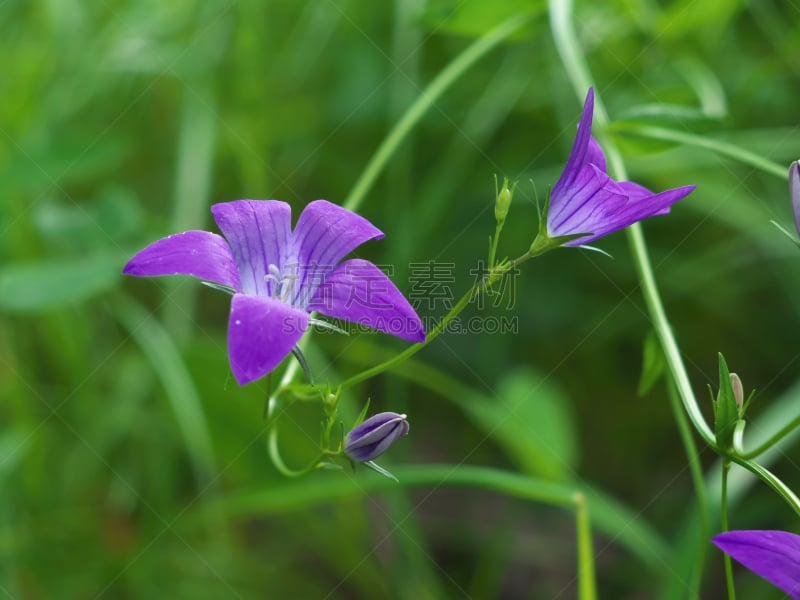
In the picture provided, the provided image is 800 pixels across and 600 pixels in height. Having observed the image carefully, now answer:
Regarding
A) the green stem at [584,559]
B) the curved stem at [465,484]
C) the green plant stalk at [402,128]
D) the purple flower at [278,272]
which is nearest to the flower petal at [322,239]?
the purple flower at [278,272]

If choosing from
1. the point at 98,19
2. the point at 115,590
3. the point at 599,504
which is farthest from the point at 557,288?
the point at 98,19

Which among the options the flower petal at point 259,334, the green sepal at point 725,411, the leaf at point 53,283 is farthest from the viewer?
the leaf at point 53,283

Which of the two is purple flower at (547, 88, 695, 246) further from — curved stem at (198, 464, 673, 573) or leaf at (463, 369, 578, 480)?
leaf at (463, 369, 578, 480)

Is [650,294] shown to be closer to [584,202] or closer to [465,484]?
[584,202]

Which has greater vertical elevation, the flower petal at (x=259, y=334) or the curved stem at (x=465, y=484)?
the flower petal at (x=259, y=334)

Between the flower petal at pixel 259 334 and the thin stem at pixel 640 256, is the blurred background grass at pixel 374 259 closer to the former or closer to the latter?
the thin stem at pixel 640 256

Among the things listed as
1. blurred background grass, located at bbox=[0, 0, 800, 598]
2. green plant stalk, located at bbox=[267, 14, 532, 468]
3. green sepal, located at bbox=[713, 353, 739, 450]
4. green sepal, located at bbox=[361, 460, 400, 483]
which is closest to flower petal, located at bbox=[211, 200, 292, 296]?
green plant stalk, located at bbox=[267, 14, 532, 468]
